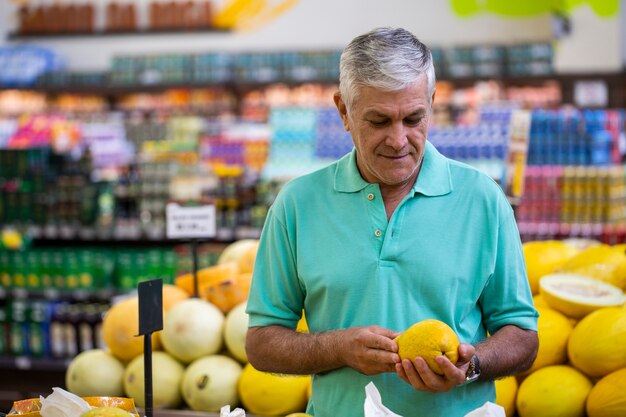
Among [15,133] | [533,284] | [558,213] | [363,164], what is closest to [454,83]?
[558,213]

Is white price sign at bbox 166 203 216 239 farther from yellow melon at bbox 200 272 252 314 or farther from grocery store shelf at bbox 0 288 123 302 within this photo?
grocery store shelf at bbox 0 288 123 302

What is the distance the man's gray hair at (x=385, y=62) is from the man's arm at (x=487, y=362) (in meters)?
0.51

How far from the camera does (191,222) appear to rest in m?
3.27

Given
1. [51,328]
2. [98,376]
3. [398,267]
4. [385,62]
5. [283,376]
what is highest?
[385,62]

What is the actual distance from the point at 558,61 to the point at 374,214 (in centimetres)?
961

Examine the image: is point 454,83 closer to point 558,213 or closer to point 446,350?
point 558,213

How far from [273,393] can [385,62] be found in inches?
55.8

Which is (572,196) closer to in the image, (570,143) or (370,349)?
(570,143)

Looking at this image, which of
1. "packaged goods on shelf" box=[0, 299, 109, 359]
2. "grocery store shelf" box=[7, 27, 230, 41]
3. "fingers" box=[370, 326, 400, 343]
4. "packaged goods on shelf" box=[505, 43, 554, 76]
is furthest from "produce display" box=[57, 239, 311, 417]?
"grocery store shelf" box=[7, 27, 230, 41]

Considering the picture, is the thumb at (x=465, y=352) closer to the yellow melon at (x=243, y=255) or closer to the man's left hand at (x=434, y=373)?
the man's left hand at (x=434, y=373)

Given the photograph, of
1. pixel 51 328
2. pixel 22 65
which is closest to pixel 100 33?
pixel 22 65

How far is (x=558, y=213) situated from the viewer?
634 centimetres

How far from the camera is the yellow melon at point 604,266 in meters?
2.70

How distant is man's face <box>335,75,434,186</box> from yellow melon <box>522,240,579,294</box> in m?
1.22
